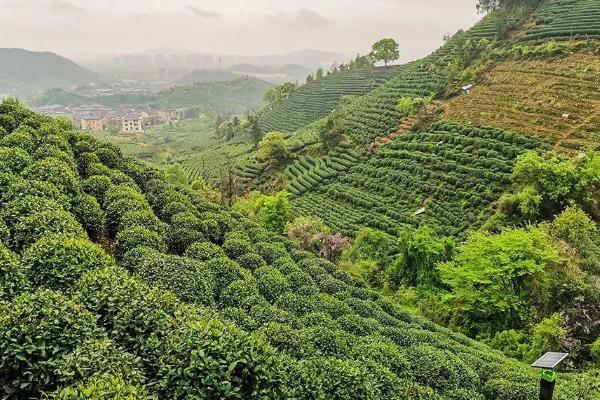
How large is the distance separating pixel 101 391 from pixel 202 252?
26.4 feet

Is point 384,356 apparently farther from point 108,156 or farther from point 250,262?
point 108,156

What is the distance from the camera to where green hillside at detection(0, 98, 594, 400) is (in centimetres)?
600

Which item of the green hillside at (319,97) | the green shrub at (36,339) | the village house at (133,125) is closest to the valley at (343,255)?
the green shrub at (36,339)

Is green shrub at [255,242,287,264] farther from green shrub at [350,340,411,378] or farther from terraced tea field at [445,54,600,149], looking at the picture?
terraced tea field at [445,54,600,149]

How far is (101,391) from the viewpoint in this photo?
4.93 metres

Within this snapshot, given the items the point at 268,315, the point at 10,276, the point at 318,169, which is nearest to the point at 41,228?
the point at 10,276

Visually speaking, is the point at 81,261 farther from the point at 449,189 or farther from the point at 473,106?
the point at 473,106

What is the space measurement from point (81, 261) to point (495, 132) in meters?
34.7

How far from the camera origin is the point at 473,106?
4150 centimetres

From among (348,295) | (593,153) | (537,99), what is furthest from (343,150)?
(348,295)

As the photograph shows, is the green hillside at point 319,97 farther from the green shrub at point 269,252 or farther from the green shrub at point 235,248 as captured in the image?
the green shrub at point 235,248

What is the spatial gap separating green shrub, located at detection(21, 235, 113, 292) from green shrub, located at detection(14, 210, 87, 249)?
83 centimetres

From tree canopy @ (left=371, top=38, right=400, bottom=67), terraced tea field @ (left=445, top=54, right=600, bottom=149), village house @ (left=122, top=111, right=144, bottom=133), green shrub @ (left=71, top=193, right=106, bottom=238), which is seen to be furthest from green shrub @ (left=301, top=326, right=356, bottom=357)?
village house @ (left=122, top=111, right=144, bottom=133)

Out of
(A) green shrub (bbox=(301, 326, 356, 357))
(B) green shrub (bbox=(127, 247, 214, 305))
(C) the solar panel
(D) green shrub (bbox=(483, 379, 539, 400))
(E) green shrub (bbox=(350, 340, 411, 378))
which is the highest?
(C) the solar panel
